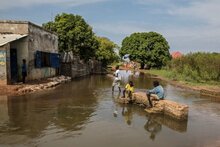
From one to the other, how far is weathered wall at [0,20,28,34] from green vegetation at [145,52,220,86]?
1587 cm

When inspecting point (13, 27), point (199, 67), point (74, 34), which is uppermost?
point (74, 34)

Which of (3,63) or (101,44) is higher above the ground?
(101,44)

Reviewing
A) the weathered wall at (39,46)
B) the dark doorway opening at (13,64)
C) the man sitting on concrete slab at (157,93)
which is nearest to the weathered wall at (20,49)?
the dark doorway opening at (13,64)

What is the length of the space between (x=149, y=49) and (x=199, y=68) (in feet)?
106

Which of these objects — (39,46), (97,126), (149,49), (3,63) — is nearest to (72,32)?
(39,46)

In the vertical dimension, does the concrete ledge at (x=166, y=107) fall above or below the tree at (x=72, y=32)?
below

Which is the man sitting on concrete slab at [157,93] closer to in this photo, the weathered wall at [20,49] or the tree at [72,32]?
the weathered wall at [20,49]

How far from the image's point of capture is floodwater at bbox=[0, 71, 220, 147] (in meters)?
8.08

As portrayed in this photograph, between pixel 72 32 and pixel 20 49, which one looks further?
pixel 72 32

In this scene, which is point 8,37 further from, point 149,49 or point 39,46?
point 149,49

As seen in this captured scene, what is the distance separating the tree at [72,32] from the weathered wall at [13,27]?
13.3 metres

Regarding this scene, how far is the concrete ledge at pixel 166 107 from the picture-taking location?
10.9 m

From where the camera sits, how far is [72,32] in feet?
114

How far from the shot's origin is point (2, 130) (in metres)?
8.86
